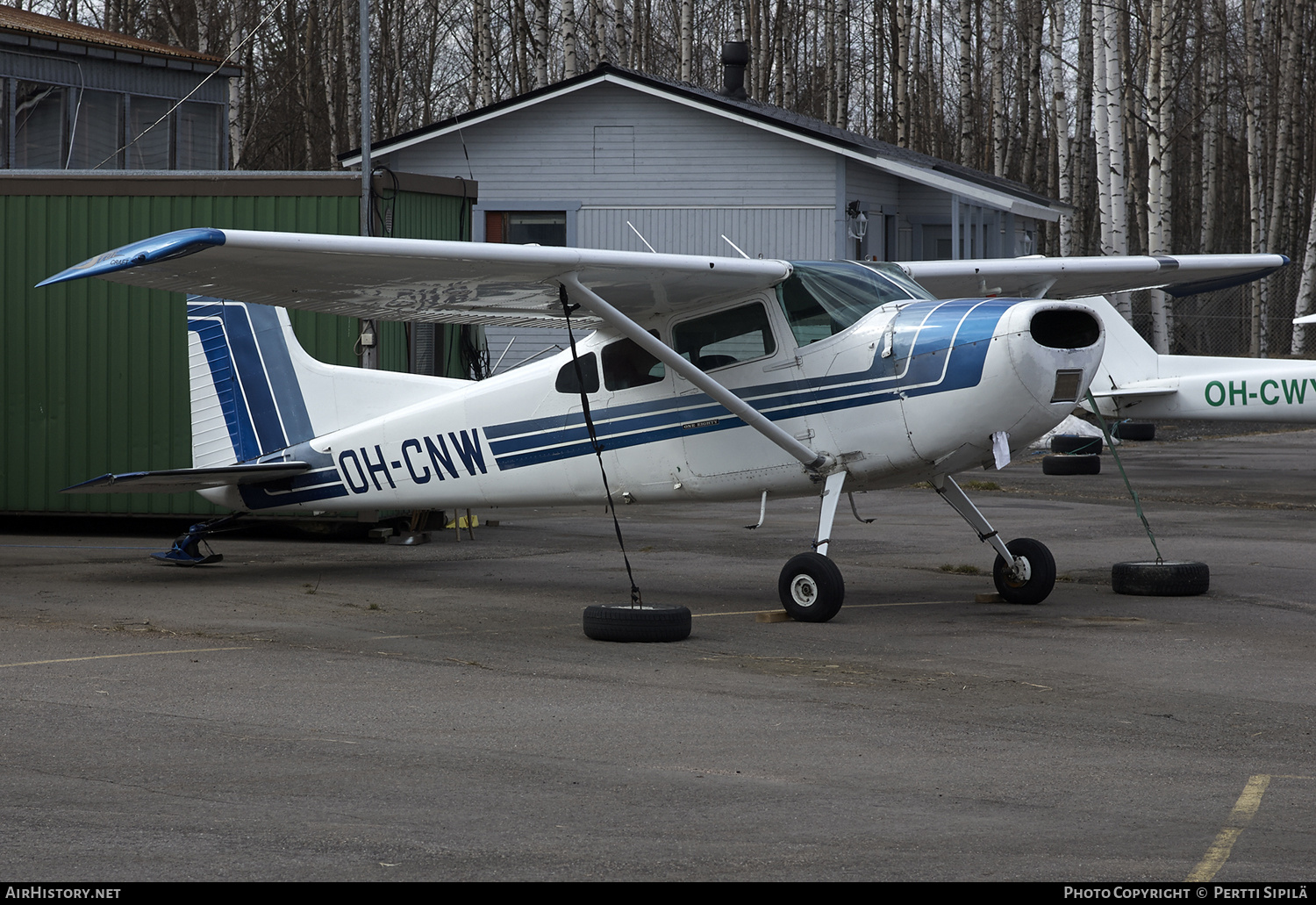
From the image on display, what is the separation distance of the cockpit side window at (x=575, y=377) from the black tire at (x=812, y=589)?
2.05m

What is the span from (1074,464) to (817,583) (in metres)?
Answer: 11.5

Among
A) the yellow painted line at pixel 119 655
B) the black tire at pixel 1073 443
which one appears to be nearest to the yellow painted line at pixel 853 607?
the yellow painted line at pixel 119 655

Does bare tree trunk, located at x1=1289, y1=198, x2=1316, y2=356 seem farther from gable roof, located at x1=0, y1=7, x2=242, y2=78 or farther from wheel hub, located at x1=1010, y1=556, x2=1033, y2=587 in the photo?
wheel hub, located at x1=1010, y1=556, x2=1033, y2=587

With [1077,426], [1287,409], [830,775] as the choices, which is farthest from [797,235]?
[830,775]

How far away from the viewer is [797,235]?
2528 centimetres

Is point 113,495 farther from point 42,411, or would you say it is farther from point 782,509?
point 782,509

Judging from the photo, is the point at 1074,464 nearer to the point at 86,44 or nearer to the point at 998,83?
the point at 998,83

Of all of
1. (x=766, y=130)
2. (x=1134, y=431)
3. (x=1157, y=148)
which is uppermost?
(x=766, y=130)

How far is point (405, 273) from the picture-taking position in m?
8.68

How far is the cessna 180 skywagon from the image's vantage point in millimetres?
8562

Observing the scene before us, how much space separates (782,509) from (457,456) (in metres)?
6.19

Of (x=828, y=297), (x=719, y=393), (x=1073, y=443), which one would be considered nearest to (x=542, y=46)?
(x=1073, y=443)

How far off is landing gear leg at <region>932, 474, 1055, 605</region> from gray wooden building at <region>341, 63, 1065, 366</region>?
15.2 meters

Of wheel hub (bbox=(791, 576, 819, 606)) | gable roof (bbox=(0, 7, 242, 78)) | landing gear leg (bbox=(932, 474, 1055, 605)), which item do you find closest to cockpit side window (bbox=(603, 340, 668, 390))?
wheel hub (bbox=(791, 576, 819, 606))
